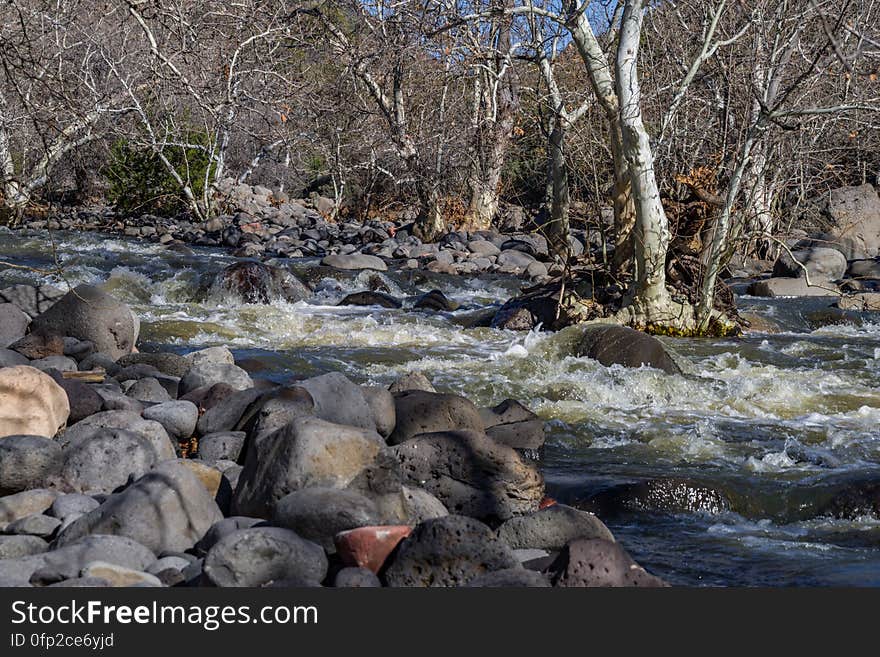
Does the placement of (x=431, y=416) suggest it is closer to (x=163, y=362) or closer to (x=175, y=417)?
(x=175, y=417)

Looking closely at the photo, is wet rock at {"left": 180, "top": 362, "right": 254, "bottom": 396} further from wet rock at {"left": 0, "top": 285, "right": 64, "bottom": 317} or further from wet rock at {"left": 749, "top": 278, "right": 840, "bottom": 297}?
wet rock at {"left": 749, "top": 278, "right": 840, "bottom": 297}

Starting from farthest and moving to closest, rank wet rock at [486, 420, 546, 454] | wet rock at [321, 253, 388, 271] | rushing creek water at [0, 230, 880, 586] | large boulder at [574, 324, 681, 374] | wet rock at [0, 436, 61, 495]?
wet rock at [321, 253, 388, 271], large boulder at [574, 324, 681, 374], wet rock at [486, 420, 546, 454], rushing creek water at [0, 230, 880, 586], wet rock at [0, 436, 61, 495]

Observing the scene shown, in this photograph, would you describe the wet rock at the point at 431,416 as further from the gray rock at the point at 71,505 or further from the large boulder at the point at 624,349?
the large boulder at the point at 624,349

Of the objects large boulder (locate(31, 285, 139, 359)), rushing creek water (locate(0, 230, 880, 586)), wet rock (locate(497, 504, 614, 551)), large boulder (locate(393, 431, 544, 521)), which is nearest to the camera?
wet rock (locate(497, 504, 614, 551))

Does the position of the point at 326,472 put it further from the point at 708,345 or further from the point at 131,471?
the point at 708,345

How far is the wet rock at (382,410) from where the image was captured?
18.0ft

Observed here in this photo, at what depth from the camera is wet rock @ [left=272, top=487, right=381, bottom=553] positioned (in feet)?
12.1

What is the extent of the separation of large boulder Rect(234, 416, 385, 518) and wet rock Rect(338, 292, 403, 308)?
7.75 meters

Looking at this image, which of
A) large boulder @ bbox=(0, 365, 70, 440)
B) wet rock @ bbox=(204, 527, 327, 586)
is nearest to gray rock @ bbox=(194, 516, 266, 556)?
wet rock @ bbox=(204, 527, 327, 586)

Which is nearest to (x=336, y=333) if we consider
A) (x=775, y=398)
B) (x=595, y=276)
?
(x=595, y=276)

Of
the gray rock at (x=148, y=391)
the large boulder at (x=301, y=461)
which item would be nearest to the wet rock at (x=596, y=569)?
the large boulder at (x=301, y=461)

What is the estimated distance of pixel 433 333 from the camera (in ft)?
32.3

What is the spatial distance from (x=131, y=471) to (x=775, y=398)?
481 centimetres

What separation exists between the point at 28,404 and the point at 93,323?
2570 millimetres
